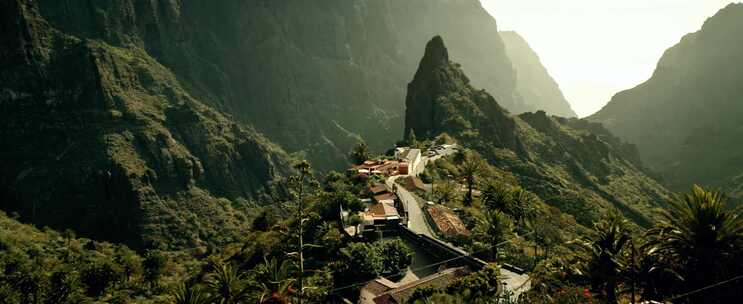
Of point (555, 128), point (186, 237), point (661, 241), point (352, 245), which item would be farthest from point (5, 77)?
point (555, 128)

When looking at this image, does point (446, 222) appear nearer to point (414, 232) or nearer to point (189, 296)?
point (414, 232)

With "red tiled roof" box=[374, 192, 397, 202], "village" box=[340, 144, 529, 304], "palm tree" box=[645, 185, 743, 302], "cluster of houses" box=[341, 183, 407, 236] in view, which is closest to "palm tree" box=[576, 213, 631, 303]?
"palm tree" box=[645, 185, 743, 302]

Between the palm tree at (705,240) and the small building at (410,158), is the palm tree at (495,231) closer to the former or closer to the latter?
the palm tree at (705,240)

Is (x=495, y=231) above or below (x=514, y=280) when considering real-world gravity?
above

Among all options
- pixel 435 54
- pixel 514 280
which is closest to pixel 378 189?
pixel 514 280

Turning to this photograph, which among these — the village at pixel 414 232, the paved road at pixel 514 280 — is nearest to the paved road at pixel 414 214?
the village at pixel 414 232
